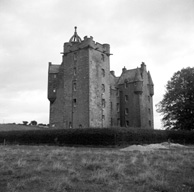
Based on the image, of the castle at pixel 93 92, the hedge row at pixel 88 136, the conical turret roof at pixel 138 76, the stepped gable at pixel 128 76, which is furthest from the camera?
the stepped gable at pixel 128 76

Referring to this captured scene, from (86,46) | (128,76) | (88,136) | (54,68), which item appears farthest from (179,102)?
(54,68)

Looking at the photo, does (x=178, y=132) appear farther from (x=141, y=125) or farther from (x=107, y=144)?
(x=107, y=144)

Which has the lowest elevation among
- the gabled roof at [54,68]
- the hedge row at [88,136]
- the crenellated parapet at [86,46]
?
the hedge row at [88,136]

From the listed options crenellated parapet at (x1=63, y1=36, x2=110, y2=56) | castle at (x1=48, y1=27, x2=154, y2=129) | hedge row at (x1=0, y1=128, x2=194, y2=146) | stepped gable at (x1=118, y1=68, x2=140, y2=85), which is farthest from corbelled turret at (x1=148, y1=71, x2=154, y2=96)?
hedge row at (x1=0, y1=128, x2=194, y2=146)

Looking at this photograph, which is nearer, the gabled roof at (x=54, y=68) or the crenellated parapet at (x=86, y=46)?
the crenellated parapet at (x=86, y=46)

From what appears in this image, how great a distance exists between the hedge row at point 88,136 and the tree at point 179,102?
7787mm

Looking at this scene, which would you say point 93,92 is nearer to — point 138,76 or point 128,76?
point 138,76

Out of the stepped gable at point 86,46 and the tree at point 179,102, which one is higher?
the stepped gable at point 86,46

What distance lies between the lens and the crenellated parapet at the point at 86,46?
152 ft

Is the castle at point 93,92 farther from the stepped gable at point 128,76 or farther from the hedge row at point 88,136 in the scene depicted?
the hedge row at point 88,136

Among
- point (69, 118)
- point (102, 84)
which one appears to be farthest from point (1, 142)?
point (102, 84)

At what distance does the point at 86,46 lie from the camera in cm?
4625

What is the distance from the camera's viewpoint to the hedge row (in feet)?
103

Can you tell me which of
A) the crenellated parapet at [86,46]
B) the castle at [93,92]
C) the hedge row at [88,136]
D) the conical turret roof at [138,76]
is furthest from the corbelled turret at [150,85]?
the hedge row at [88,136]
